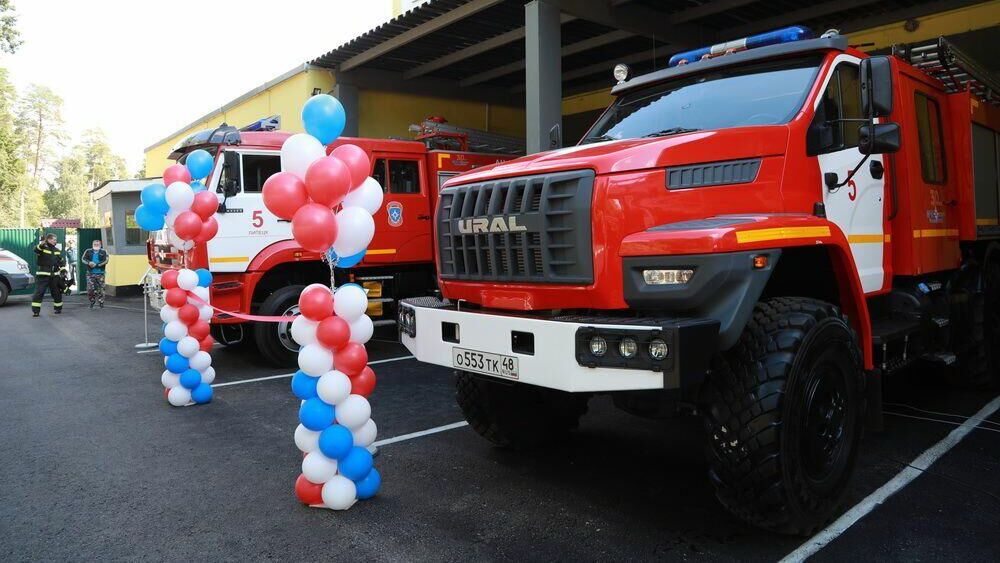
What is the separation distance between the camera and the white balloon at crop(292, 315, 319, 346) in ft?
13.1

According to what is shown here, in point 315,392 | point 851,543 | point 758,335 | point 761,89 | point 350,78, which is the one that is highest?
point 350,78

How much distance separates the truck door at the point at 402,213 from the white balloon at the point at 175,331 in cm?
270

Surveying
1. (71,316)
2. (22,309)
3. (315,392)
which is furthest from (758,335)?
(22,309)

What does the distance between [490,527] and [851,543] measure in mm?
1749

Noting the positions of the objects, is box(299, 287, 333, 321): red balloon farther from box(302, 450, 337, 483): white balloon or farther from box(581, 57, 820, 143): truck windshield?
box(581, 57, 820, 143): truck windshield

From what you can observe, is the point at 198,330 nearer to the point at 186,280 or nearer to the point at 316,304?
the point at 186,280

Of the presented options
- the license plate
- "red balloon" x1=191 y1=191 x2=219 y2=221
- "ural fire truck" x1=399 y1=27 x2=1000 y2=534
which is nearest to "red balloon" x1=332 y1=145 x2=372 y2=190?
"ural fire truck" x1=399 y1=27 x2=1000 y2=534

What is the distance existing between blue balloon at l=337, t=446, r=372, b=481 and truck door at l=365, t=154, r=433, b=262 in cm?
513

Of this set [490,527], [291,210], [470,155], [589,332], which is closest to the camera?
[589,332]

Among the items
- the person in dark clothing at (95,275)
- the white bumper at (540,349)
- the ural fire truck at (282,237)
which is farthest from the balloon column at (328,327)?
the person in dark clothing at (95,275)

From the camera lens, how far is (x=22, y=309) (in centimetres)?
1753

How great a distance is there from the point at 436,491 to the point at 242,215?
5086mm

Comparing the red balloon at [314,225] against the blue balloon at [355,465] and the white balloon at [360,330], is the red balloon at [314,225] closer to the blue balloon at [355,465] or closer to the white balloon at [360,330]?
the white balloon at [360,330]

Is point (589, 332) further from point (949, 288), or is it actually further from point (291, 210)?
point (949, 288)
